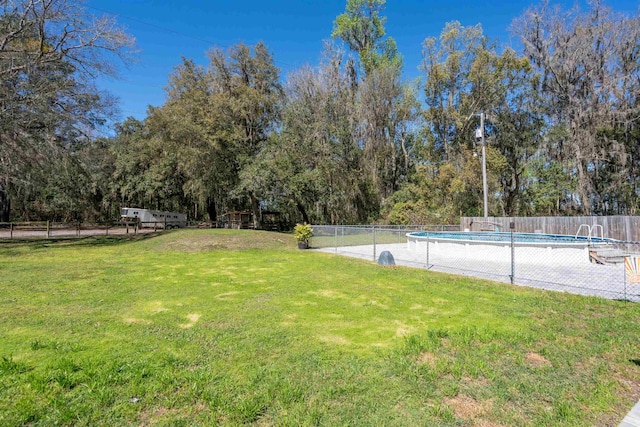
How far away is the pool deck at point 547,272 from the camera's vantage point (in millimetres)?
6077

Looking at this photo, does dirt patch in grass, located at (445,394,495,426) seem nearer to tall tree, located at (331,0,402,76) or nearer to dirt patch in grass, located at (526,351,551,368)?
dirt patch in grass, located at (526,351,551,368)

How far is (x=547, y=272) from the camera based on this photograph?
26.1ft

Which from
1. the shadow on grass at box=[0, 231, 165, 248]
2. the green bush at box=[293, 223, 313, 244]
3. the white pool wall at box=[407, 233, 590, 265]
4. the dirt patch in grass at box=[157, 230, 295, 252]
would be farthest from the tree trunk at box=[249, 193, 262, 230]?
the white pool wall at box=[407, 233, 590, 265]

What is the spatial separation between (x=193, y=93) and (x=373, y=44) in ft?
50.0

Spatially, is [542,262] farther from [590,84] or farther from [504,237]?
[590,84]

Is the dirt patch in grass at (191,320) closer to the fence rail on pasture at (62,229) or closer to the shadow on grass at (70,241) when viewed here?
the shadow on grass at (70,241)

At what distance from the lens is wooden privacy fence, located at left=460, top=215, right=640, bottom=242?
1257 cm

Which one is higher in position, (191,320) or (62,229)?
(62,229)

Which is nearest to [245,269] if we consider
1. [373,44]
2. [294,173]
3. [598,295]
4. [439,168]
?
[598,295]

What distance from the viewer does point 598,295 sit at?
5570mm

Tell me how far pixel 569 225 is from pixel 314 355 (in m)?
16.8

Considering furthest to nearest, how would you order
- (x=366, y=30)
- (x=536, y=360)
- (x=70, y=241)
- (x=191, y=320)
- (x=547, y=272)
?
(x=366, y=30) < (x=70, y=241) < (x=547, y=272) < (x=191, y=320) < (x=536, y=360)

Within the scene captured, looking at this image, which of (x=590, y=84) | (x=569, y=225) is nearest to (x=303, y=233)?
(x=569, y=225)

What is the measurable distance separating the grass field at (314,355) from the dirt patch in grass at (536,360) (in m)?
0.02
